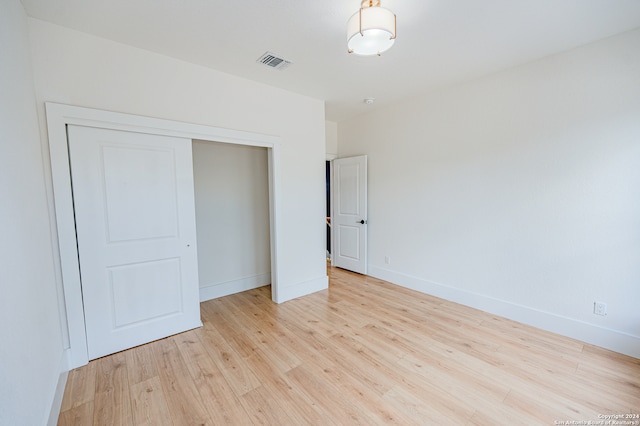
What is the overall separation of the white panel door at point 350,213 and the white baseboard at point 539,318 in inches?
37.9

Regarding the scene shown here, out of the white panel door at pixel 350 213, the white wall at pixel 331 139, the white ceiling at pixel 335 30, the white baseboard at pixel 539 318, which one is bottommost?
the white baseboard at pixel 539 318

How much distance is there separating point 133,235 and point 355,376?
2322mm

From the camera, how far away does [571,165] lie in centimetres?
251

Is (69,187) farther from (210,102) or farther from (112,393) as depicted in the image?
(112,393)

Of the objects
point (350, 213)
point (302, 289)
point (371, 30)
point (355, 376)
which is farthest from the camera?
point (350, 213)

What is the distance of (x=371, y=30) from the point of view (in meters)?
1.72

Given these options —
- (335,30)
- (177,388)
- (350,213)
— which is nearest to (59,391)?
(177,388)

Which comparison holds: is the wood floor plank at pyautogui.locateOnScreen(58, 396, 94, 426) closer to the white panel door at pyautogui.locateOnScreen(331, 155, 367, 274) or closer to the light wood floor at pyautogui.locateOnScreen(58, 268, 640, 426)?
the light wood floor at pyautogui.locateOnScreen(58, 268, 640, 426)

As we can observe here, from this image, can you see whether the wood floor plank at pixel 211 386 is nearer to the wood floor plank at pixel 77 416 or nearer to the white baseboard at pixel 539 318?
the wood floor plank at pixel 77 416

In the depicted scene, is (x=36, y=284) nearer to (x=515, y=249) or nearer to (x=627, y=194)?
(x=515, y=249)

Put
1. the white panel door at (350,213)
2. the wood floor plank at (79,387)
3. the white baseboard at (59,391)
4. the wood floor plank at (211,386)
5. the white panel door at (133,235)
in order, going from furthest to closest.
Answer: the white panel door at (350,213) → the white panel door at (133,235) → the wood floor plank at (79,387) → the wood floor plank at (211,386) → the white baseboard at (59,391)

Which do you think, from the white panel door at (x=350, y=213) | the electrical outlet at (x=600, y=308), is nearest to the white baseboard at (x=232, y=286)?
the white panel door at (x=350, y=213)

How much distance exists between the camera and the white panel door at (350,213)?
14.7ft

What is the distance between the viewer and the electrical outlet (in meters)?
2.38
